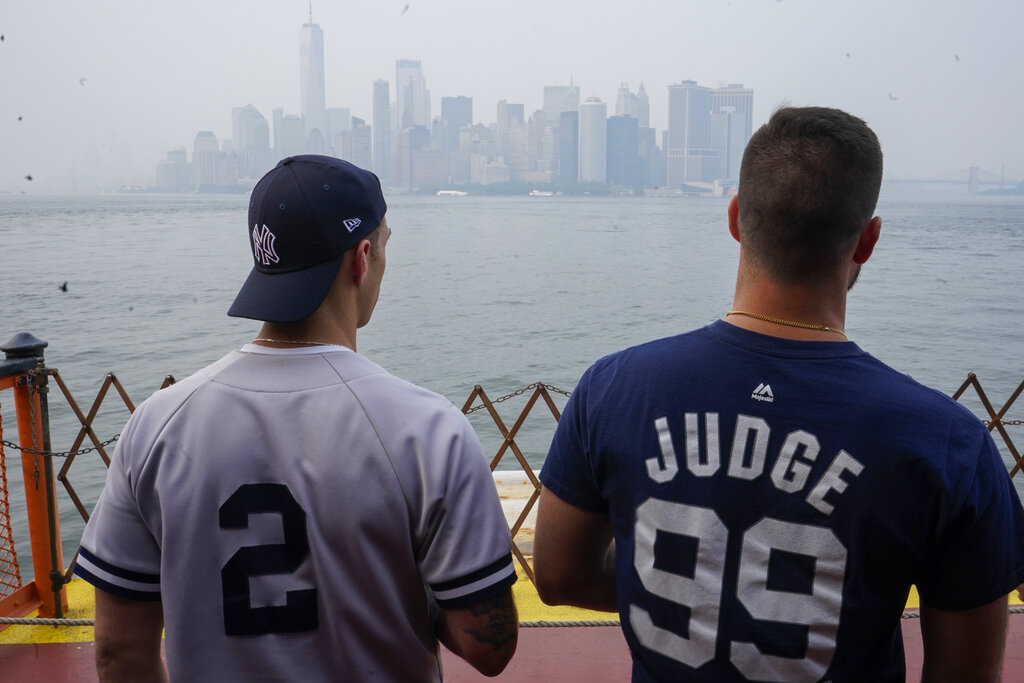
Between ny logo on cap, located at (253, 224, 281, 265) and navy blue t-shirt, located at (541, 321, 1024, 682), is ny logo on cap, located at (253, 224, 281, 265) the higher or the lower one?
the higher one

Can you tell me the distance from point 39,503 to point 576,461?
3.51m

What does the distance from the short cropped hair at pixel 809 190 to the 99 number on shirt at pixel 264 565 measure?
86cm

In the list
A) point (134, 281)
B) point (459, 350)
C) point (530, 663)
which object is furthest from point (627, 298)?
point (530, 663)

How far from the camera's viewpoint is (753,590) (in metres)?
1.44

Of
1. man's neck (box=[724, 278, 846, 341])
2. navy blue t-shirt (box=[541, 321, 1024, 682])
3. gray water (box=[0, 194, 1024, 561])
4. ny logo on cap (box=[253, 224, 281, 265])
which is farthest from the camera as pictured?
gray water (box=[0, 194, 1024, 561])

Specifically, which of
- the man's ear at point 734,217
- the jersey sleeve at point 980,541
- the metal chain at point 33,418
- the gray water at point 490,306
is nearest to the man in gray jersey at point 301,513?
the man's ear at point 734,217

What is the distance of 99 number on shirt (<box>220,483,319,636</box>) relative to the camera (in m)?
1.43

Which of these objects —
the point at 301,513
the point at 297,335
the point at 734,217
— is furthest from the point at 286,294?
the point at 734,217

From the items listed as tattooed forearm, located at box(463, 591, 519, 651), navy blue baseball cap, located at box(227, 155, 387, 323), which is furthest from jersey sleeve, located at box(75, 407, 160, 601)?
tattooed forearm, located at box(463, 591, 519, 651)

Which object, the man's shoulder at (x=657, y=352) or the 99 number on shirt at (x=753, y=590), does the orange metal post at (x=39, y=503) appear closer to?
the man's shoulder at (x=657, y=352)

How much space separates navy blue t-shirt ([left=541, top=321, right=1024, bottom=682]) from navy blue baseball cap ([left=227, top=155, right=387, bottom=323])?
53 cm

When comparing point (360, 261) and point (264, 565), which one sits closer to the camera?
point (264, 565)

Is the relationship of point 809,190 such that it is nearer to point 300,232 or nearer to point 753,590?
point 753,590

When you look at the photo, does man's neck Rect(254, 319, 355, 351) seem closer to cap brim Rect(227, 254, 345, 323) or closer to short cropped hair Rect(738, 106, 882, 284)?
cap brim Rect(227, 254, 345, 323)
